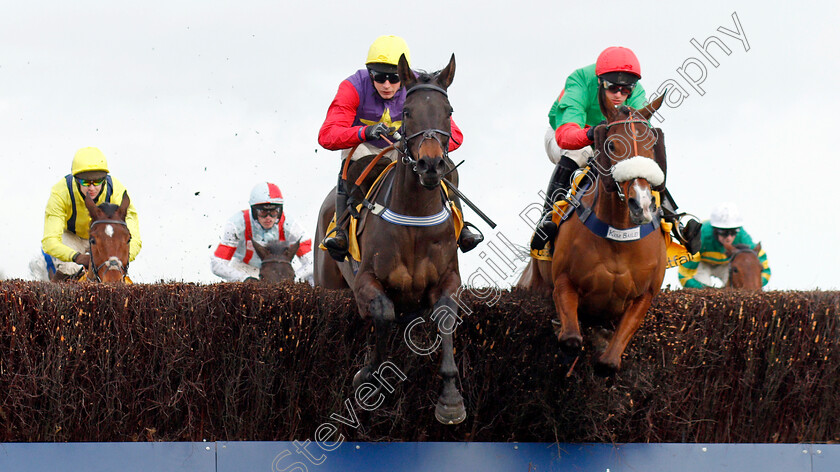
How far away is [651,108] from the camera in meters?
5.70

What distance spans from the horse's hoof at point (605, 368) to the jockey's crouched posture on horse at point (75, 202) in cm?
512

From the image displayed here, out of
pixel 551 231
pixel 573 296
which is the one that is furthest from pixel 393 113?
pixel 573 296

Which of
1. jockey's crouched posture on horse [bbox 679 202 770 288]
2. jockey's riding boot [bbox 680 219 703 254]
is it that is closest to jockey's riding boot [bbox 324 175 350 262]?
jockey's riding boot [bbox 680 219 703 254]

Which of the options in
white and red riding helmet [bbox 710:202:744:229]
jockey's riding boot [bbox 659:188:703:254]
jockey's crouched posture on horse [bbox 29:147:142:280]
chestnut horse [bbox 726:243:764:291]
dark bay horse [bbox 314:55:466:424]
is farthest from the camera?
white and red riding helmet [bbox 710:202:744:229]

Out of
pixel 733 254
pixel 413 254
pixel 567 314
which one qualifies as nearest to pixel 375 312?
pixel 413 254

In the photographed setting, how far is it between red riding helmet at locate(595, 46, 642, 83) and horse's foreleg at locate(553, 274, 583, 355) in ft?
4.38

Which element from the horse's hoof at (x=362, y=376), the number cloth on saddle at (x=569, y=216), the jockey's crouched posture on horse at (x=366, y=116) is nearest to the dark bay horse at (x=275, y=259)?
the jockey's crouched posture on horse at (x=366, y=116)

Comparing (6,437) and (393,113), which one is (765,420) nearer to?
(393,113)

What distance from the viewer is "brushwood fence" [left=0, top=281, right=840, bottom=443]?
6160mm

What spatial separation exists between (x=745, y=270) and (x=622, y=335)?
5.38 metres

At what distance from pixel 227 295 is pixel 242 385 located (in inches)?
22.0

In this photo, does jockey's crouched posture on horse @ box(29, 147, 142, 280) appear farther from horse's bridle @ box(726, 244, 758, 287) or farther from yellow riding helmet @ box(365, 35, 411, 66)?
horse's bridle @ box(726, 244, 758, 287)

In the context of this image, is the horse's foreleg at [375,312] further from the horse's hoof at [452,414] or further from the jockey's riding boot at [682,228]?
the jockey's riding boot at [682,228]

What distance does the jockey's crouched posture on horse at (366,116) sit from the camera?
6227 millimetres
